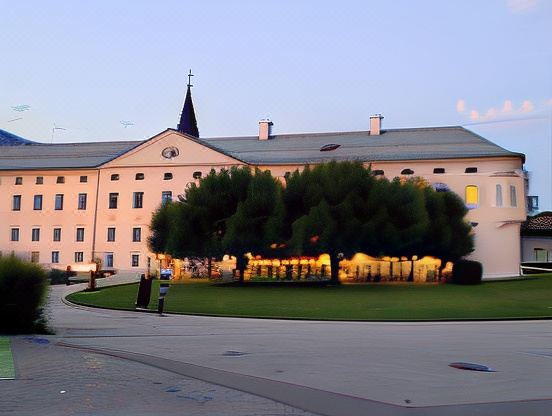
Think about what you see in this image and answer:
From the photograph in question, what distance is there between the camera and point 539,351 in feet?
46.4

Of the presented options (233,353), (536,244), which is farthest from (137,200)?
(233,353)

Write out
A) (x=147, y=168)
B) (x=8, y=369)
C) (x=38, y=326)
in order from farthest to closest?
1. (x=147, y=168)
2. (x=38, y=326)
3. (x=8, y=369)

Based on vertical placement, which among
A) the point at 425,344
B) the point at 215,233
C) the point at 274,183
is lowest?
the point at 425,344

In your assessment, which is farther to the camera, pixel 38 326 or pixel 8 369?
pixel 38 326

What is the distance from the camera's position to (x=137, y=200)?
73500 mm

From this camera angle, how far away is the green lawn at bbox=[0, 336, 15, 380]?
1038cm

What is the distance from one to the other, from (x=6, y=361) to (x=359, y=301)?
23.6m

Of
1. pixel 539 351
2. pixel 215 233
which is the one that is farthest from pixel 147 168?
pixel 539 351

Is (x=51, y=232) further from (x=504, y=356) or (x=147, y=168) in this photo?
(x=504, y=356)

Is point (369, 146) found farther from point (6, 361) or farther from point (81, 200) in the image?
point (6, 361)

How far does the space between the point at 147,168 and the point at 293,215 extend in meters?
30.1

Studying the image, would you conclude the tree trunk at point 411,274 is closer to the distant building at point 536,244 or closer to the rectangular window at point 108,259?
the distant building at point 536,244

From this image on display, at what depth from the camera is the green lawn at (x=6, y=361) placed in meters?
10.4

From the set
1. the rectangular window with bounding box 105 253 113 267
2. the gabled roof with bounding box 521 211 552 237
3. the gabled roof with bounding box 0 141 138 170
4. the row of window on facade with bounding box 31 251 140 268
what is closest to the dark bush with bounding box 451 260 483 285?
the gabled roof with bounding box 521 211 552 237
